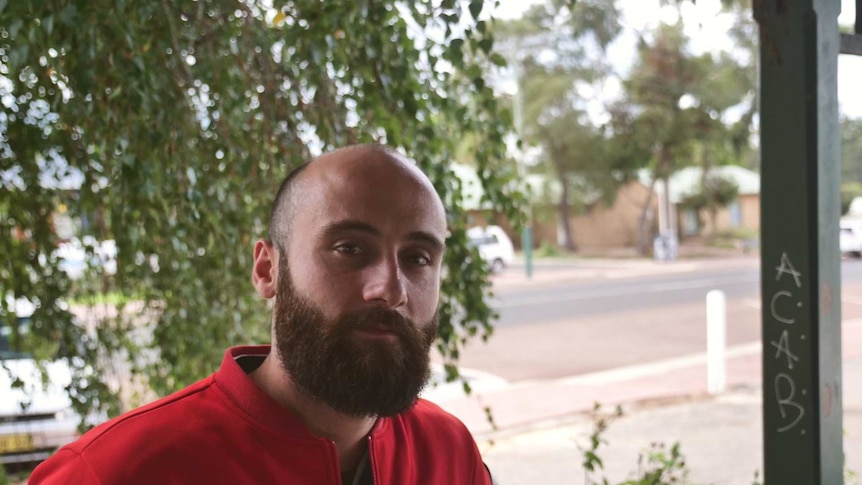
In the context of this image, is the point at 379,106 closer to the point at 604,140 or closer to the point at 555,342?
the point at 555,342

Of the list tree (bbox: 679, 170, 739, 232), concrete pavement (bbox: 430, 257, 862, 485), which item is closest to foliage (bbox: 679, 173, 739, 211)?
tree (bbox: 679, 170, 739, 232)

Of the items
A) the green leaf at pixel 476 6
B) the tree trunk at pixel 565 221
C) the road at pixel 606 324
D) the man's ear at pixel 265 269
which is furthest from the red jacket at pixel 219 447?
the tree trunk at pixel 565 221

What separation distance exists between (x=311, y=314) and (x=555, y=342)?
38.6 ft

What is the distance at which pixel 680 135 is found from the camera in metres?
27.6

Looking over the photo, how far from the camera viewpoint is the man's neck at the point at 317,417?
1.55 meters

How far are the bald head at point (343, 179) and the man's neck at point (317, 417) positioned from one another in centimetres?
24

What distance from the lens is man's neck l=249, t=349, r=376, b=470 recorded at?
155 centimetres

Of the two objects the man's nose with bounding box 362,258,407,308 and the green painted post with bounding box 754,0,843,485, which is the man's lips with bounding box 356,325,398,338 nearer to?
the man's nose with bounding box 362,258,407,308

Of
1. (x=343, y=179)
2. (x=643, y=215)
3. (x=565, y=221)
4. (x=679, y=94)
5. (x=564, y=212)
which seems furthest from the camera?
(x=565, y=221)

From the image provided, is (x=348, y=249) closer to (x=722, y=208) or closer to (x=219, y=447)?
(x=219, y=447)

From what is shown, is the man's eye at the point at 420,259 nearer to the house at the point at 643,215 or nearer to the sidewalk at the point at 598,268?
the sidewalk at the point at 598,268

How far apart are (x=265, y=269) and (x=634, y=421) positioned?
7238mm

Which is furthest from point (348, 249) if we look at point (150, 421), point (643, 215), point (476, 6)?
point (643, 215)

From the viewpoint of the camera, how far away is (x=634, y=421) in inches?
328
